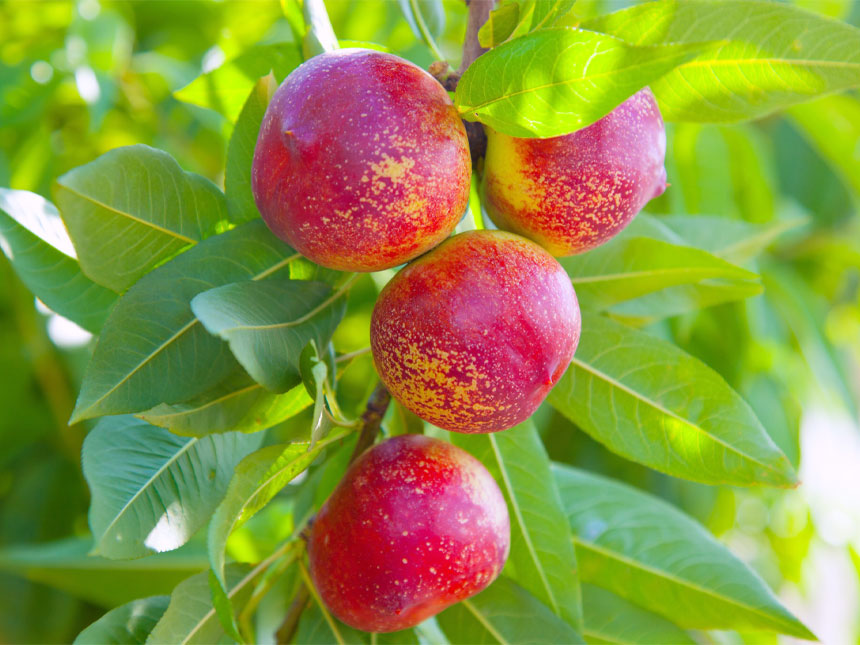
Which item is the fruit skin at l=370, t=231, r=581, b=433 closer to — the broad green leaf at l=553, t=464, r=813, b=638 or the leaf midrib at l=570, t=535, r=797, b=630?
the leaf midrib at l=570, t=535, r=797, b=630

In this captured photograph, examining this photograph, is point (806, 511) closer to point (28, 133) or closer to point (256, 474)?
point (256, 474)

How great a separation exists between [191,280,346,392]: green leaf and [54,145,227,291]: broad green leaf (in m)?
0.17

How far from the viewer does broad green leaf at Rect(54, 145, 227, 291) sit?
0.90 metres

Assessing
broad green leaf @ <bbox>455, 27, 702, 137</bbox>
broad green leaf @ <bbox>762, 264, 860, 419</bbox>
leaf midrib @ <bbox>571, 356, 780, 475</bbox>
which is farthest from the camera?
broad green leaf @ <bbox>762, 264, 860, 419</bbox>

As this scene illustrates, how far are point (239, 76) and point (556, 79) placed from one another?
681 mm

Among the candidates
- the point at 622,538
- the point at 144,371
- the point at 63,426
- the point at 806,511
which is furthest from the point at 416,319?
the point at 806,511

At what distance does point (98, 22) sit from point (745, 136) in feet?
5.69

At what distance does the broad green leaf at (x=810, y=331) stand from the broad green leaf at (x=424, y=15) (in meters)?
1.35

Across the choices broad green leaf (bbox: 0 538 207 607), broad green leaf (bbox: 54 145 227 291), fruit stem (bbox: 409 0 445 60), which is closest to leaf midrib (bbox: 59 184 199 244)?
broad green leaf (bbox: 54 145 227 291)

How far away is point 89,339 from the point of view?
1.63 m

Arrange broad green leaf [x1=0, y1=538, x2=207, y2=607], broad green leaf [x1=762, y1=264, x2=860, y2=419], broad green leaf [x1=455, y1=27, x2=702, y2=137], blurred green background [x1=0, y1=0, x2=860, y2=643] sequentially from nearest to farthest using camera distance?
broad green leaf [x1=455, y1=27, x2=702, y2=137]
broad green leaf [x1=0, y1=538, x2=207, y2=607]
blurred green background [x1=0, y1=0, x2=860, y2=643]
broad green leaf [x1=762, y1=264, x2=860, y2=419]

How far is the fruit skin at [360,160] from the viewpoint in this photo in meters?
0.83

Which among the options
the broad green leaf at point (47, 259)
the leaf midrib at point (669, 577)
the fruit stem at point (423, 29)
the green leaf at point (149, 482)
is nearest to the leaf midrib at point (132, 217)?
the broad green leaf at point (47, 259)

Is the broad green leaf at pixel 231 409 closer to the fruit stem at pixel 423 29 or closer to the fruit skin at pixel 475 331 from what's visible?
the fruit skin at pixel 475 331
